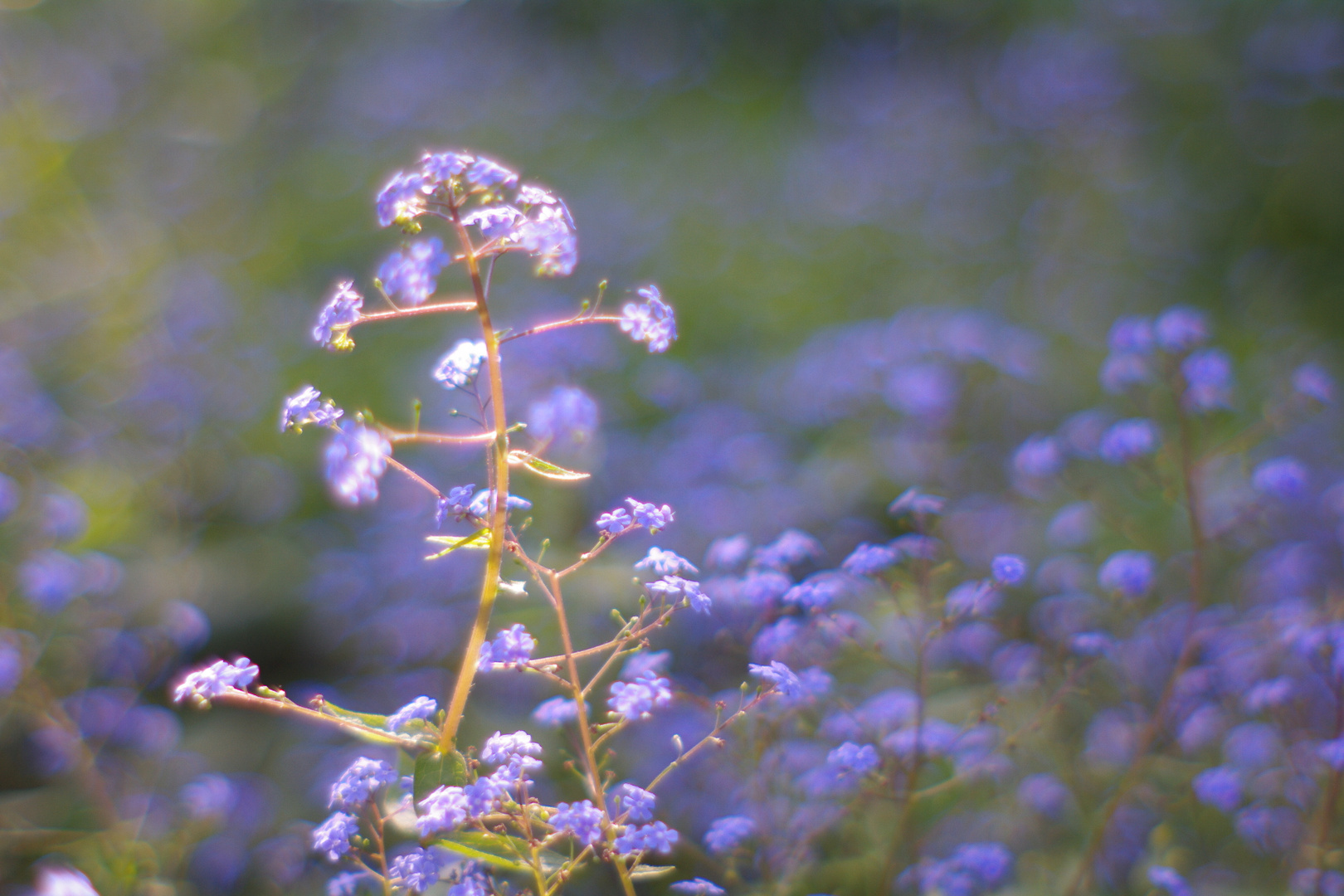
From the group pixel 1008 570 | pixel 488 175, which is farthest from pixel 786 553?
pixel 488 175

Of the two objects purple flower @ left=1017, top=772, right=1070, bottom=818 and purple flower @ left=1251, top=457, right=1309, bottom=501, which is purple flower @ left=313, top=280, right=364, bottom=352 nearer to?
purple flower @ left=1017, top=772, right=1070, bottom=818

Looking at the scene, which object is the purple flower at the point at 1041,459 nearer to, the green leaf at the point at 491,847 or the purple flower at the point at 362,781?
the green leaf at the point at 491,847

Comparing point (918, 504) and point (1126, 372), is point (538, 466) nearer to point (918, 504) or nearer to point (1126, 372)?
point (918, 504)

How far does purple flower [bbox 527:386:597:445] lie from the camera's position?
2.89 ft

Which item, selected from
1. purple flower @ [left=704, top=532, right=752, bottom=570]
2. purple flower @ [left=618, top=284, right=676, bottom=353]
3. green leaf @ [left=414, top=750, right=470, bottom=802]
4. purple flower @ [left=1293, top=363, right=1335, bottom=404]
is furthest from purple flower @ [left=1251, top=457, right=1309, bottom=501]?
green leaf @ [left=414, top=750, right=470, bottom=802]

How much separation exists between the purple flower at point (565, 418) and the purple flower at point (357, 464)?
0.16 metres

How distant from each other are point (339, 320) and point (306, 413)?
0.39 ft

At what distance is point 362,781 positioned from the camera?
1.08 metres

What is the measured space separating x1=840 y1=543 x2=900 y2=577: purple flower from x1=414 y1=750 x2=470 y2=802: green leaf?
0.86 metres

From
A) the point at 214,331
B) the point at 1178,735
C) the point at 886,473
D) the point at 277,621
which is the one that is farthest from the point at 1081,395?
the point at 214,331

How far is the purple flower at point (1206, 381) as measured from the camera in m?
2.09

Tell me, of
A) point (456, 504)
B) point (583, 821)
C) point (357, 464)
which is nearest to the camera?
point (357, 464)

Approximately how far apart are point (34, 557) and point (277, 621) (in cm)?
84

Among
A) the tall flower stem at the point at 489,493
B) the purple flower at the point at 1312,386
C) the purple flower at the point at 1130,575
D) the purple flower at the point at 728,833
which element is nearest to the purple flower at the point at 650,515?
the tall flower stem at the point at 489,493
